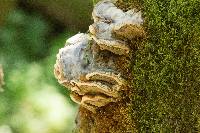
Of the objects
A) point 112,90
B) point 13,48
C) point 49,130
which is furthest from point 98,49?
point 13,48

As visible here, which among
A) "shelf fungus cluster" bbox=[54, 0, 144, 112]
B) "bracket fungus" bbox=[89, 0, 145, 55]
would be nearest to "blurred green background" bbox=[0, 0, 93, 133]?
"shelf fungus cluster" bbox=[54, 0, 144, 112]

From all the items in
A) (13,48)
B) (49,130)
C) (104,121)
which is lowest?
(104,121)

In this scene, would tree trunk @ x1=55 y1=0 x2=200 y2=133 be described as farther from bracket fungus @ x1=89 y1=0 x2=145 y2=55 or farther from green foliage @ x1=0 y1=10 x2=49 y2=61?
green foliage @ x1=0 y1=10 x2=49 y2=61

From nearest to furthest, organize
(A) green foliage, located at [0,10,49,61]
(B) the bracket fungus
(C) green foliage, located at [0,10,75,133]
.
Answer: (B) the bracket fungus → (C) green foliage, located at [0,10,75,133] → (A) green foliage, located at [0,10,49,61]

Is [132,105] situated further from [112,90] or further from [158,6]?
[158,6]

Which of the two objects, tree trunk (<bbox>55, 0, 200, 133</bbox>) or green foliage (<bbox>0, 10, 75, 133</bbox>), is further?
green foliage (<bbox>0, 10, 75, 133</bbox>)

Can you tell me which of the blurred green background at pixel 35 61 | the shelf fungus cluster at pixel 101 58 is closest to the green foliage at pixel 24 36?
the blurred green background at pixel 35 61
